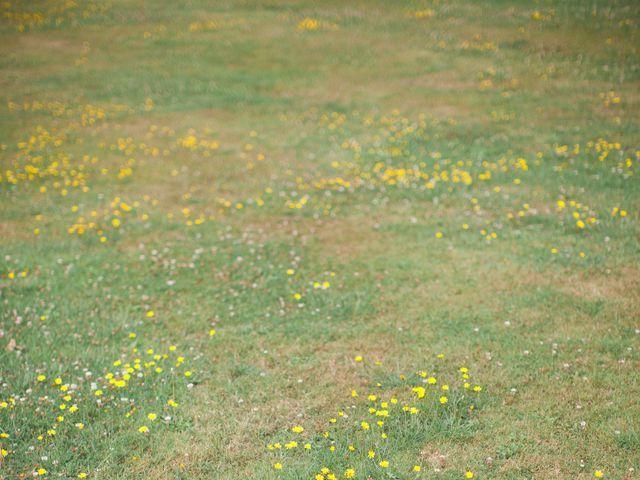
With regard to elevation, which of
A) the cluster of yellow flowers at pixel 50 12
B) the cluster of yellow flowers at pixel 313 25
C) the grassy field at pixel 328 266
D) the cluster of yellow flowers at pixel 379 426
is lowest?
the cluster of yellow flowers at pixel 379 426

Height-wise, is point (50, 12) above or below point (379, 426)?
above

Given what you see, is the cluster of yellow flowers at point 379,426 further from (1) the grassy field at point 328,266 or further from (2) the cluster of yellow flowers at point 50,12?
(2) the cluster of yellow flowers at point 50,12

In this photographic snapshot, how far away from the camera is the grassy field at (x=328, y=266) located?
215 inches

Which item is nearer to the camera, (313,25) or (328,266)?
(328,266)

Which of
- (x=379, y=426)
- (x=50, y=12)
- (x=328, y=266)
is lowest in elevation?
(x=379, y=426)

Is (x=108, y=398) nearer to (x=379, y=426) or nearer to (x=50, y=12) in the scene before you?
(x=379, y=426)

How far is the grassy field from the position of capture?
215 inches

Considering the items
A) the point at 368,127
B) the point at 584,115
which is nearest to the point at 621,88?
the point at 584,115

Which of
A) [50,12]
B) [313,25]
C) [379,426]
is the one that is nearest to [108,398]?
[379,426]

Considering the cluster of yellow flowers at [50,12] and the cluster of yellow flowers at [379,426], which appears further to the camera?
the cluster of yellow flowers at [50,12]

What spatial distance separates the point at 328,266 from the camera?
8820 millimetres

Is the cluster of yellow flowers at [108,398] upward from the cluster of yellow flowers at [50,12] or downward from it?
downward

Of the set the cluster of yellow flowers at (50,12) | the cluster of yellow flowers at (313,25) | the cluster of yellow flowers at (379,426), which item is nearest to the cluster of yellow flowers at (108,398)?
the cluster of yellow flowers at (379,426)

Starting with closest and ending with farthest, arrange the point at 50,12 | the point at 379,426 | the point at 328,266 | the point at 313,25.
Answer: the point at 379,426, the point at 328,266, the point at 313,25, the point at 50,12
